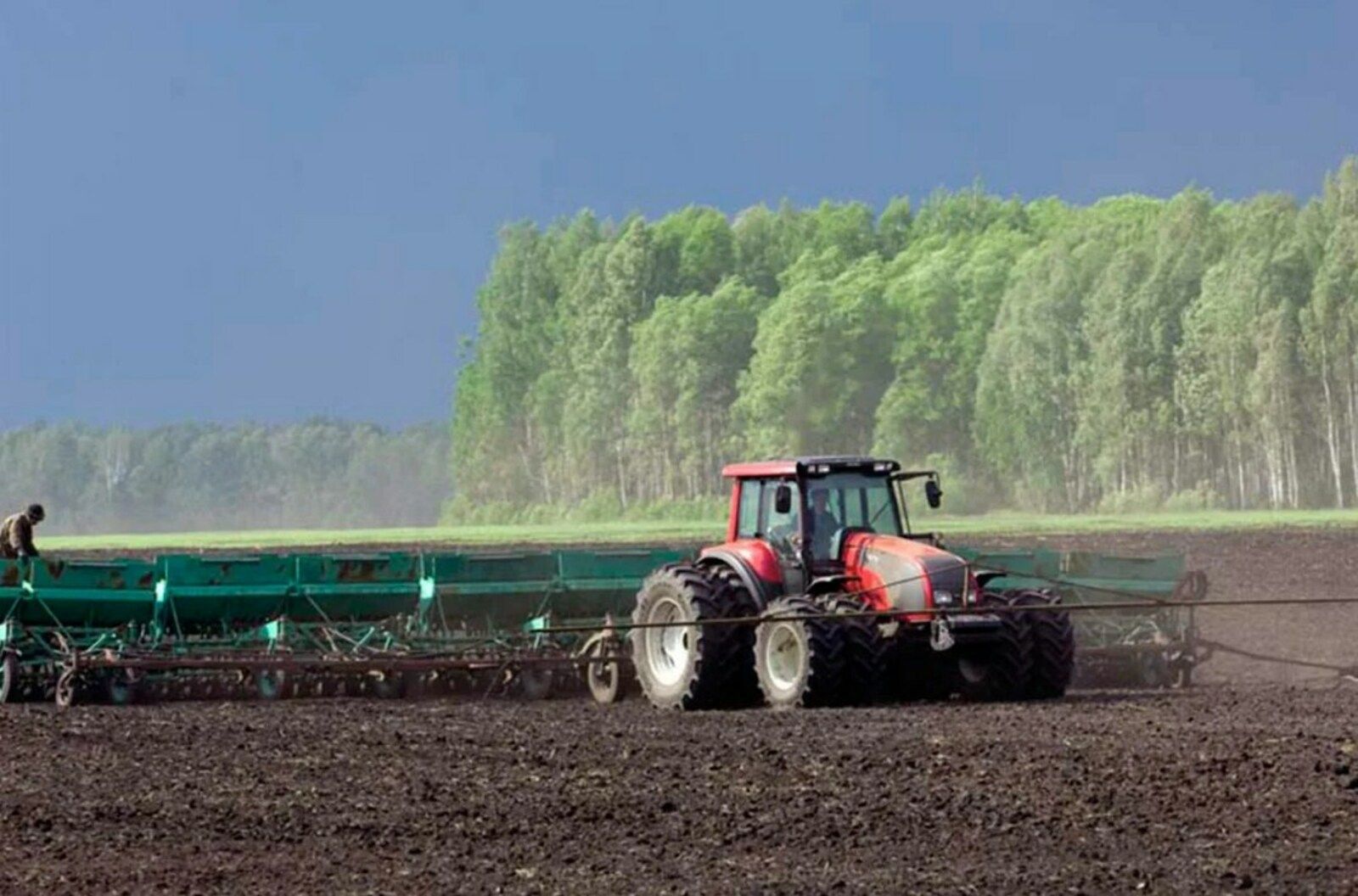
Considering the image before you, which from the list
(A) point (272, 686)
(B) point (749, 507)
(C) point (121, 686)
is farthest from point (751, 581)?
(C) point (121, 686)

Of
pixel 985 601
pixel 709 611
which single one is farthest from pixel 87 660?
pixel 985 601

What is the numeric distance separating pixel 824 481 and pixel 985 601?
167cm

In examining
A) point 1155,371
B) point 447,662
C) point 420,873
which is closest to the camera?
point 420,873

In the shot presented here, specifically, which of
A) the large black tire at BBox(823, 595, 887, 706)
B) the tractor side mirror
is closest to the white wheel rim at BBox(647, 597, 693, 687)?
the large black tire at BBox(823, 595, 887, 706)

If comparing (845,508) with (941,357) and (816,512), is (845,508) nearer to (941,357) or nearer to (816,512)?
(816,512)

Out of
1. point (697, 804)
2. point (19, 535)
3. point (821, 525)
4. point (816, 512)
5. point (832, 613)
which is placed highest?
point (19, 535)

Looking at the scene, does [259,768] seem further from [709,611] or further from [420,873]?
[709,611]

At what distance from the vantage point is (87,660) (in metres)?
20.1

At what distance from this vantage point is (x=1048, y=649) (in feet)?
62.4

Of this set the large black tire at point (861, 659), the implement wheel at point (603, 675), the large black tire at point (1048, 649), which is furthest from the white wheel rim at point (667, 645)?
the large black tire at point (1048, 649)

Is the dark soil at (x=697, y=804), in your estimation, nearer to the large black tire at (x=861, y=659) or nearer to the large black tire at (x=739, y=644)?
the large black tire at (x=861, y=659)

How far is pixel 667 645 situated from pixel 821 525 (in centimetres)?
172

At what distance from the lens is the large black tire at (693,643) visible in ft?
62.1

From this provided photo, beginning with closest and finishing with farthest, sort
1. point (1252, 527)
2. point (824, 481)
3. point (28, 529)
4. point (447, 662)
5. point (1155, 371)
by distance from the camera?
1. point (824, 481)
2. point (447, 662)
3. point (28, 529)
4. point (1252, 527)
5. point (1155, 371)
